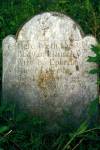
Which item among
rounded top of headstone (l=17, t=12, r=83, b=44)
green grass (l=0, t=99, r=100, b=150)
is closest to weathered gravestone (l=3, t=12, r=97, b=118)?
rounded top of headstone (l=17, t=12, r=83, b=44)

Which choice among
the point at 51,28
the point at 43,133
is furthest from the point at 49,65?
the point at 43,133

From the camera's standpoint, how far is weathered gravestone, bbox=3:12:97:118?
5.12 metres

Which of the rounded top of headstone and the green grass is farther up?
the rounded top of headstone

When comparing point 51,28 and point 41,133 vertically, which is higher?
point 51,28

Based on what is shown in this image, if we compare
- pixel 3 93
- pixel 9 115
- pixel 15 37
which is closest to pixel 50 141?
pixel 9 115

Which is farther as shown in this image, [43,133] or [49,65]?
[49,65]

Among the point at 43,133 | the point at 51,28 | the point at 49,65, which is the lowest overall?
the point at 43,133

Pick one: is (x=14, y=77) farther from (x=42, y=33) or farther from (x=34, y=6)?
(x=34, y=6)

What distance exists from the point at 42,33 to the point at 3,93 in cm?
79

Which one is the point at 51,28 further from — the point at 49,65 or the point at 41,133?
the point at 41,133

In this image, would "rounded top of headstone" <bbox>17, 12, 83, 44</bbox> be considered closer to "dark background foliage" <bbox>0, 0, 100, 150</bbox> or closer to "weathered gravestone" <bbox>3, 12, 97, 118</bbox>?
"weathered gravestone" <bbox>3, 12, 97, 118</bbox>

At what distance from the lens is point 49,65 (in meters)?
5.20

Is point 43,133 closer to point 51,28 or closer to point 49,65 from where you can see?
point 49,65

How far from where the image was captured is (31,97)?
5.30 m
